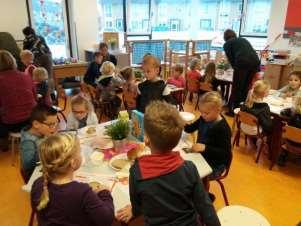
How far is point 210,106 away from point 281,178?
63.8 inches

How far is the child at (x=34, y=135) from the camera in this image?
5.78ft

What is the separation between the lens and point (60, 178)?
113 cm

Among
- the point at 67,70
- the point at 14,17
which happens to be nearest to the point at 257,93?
the point at 67,70

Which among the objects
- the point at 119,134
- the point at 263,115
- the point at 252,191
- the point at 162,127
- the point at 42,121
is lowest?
the point at 252,191

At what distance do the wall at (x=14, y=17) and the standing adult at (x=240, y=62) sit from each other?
13.7 feet

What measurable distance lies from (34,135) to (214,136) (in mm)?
1271

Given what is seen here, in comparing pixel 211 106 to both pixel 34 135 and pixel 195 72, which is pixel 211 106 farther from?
pixel 195 72

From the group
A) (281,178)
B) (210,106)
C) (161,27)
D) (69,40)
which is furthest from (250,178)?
(161,27)

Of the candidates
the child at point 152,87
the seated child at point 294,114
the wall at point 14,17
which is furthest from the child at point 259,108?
the wall at point 14,17

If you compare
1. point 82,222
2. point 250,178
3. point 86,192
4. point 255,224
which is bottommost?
point 250,178

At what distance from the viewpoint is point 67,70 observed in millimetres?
5844

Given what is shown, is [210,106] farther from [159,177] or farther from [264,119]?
[264,119]

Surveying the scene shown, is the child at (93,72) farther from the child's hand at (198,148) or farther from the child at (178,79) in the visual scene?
the child's hand at (198,148)

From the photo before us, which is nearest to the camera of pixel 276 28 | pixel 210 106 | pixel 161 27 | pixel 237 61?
pixel 210 106
